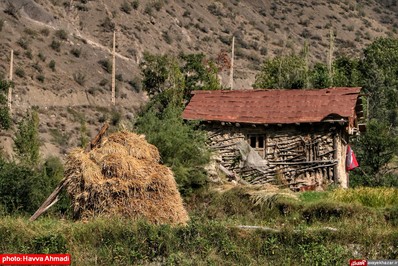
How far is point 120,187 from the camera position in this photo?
68.2 feet

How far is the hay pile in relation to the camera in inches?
→ 817

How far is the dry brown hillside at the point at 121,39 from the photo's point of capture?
181ft

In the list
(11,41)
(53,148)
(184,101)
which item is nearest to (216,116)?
(184,101)

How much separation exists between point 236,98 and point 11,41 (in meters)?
30.3

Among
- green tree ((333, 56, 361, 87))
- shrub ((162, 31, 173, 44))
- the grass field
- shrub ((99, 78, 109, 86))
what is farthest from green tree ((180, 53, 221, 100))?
shrub ((162, 31, 173, 44))

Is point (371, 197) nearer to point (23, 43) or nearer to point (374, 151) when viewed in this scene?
point (374, 151)

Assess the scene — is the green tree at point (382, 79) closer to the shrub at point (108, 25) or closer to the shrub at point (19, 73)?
the shrub at point (108, 25)

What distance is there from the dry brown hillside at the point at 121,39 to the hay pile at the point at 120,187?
24987 mm

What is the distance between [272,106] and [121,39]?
37784mm

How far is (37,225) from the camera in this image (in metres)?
17.8

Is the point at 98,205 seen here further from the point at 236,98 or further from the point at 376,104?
the point at 376,104

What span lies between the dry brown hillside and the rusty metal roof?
1478cm

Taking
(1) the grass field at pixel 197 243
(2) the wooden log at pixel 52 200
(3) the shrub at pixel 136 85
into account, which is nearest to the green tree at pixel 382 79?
(3) the shrub at pixel 136 85

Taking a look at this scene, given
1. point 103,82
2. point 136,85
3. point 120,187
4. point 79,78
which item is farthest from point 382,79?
point 120,187
